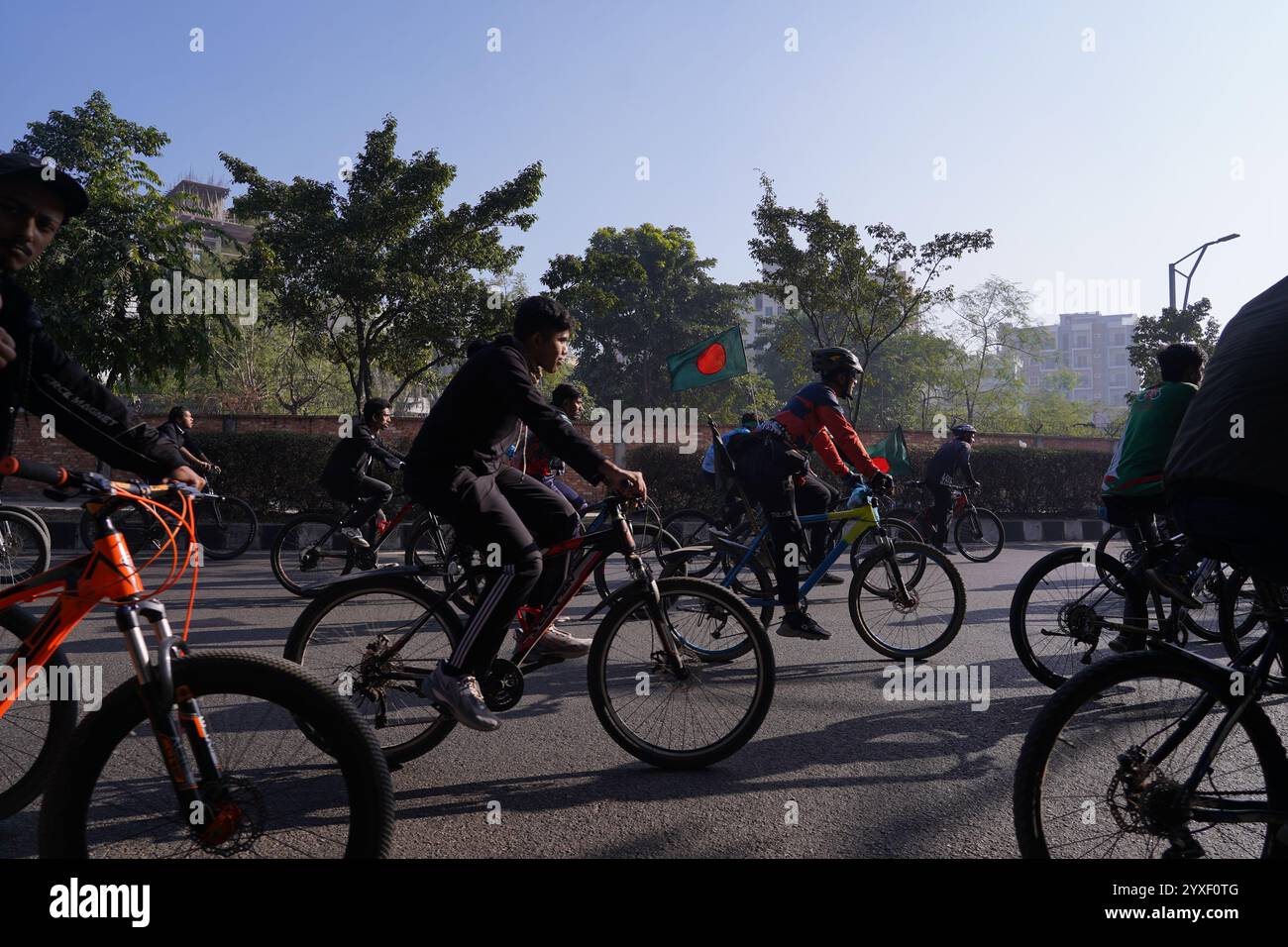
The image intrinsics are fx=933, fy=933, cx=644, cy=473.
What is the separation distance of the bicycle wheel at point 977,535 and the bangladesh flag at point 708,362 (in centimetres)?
382

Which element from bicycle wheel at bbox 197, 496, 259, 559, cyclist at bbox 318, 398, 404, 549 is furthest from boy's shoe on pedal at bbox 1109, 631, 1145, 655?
bicycle wheel at bbox 197, 496, 259, 559

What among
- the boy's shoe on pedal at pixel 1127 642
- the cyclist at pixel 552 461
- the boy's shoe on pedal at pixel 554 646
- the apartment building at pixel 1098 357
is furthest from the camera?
the apartment building at pixel 1098 357

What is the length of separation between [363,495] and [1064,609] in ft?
19.4

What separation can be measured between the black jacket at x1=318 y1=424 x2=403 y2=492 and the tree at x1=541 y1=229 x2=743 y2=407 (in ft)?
113

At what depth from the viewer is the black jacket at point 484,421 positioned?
3.49 m

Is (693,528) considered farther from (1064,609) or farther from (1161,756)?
(1161,756)

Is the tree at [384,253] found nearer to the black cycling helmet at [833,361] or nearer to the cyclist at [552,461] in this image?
the cyclist at [552,461]

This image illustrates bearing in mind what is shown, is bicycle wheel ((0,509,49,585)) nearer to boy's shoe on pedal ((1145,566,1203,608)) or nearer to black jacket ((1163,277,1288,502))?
boy's shoe on pedal ((1145,566,1203,608))

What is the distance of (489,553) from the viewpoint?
11.9 ft

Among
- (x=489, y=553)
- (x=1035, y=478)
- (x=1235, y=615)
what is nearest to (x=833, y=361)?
(x=1235, y=615)

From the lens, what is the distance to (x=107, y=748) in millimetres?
2045

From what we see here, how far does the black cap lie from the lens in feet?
8.19

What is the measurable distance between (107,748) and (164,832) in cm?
29

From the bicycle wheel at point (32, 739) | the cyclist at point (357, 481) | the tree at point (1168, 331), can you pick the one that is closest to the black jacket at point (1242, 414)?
the bicycle wheel at point (32, 739)
